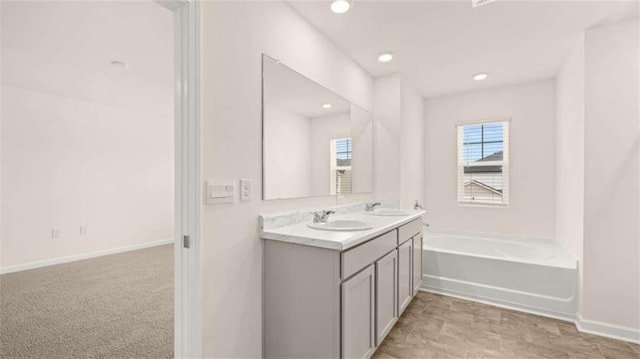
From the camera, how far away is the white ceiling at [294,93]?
1880 millimetres

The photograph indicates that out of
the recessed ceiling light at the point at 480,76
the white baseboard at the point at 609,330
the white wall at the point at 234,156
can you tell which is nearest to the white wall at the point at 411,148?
the recessed ceiling light at the point at 480,76

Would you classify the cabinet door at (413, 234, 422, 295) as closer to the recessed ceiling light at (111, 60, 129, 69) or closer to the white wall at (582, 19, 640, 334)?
the white wall at (582, 19, 640, 334)

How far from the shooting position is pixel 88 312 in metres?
2.53

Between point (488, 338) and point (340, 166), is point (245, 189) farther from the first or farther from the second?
point (488, 338)

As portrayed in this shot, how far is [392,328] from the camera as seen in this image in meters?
2.36

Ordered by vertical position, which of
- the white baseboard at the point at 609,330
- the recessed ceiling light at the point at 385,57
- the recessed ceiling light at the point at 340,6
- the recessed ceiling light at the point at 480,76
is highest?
the recessed ceiling light at the point at 340,6

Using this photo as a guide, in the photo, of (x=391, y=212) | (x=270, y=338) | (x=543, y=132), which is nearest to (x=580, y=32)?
(x=543, y=132)

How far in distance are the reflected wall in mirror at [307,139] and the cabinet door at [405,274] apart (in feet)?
2.44

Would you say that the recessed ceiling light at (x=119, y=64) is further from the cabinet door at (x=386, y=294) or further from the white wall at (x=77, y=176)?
the cabinet door at (x=386, y=294)

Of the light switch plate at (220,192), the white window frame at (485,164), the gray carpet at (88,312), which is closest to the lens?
the light switch plate at (220,192)

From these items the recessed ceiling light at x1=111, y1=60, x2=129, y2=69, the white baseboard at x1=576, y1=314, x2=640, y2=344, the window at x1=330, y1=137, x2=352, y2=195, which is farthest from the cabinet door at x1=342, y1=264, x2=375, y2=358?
the recessed ceiling light at x1=111, y1=60, x2=129, y2=69

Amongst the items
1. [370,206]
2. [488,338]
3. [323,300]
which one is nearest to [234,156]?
[323,300]

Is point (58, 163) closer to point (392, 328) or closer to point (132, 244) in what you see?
point (132, 244)

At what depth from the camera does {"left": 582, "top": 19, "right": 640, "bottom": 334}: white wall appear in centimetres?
222
